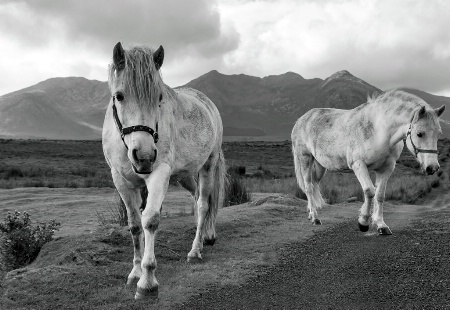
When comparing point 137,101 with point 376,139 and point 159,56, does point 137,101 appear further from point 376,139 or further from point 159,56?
point 376,139

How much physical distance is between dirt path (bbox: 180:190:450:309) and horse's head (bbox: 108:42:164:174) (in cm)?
146

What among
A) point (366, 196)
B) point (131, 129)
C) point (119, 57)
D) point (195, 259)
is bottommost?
point (195, 259)

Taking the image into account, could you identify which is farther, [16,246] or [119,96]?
[16,246]

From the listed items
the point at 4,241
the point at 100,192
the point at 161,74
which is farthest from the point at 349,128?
the point at 100,192

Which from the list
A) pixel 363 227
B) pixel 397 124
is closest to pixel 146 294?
pixel 363 227

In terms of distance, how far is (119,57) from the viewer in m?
4.08

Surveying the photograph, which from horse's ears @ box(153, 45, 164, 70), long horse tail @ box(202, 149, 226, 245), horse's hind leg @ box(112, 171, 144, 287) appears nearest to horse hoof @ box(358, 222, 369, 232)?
long horse tail @ box(202, 149, 226, 245)

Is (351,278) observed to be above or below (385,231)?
above

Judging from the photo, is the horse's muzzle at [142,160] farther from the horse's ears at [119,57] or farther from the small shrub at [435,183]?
the small shrub at [435,183]

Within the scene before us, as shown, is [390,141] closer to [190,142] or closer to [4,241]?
[190,142]

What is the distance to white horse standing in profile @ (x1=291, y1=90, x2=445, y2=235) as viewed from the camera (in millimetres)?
6867

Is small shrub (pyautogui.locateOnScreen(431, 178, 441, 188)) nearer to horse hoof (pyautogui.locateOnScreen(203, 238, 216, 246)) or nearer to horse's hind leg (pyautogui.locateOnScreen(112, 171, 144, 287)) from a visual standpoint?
horse hoof (pyautogui.locateOnScreen(203, 238, 216, 246))

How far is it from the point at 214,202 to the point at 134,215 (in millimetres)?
1868

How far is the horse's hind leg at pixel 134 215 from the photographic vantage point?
15.0ft
